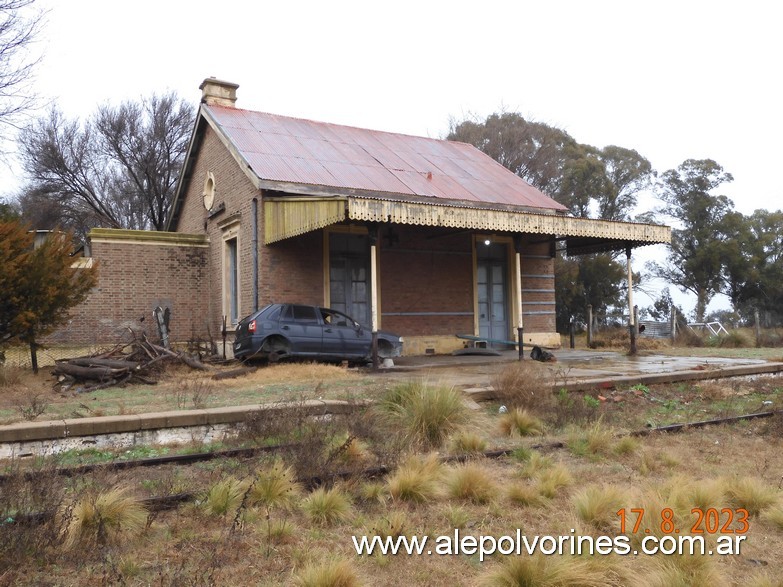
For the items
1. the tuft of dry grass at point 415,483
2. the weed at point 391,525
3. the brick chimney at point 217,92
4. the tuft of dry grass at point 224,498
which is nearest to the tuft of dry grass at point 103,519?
the tuft of dry grass at point 224,498

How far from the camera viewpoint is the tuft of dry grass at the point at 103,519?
4758mm

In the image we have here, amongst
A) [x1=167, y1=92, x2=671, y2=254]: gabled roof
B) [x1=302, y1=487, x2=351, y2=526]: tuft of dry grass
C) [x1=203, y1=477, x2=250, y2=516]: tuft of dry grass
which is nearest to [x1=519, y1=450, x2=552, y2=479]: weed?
[x1=302, y1=487, x2=351, y2=526]: tuft of dry grass

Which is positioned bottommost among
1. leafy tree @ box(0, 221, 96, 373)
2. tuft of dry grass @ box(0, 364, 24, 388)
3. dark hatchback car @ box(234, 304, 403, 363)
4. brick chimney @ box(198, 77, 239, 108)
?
tuft of dry grass @ box(0, 364, 24, 388)

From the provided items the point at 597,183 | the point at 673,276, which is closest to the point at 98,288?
the point at 597,183

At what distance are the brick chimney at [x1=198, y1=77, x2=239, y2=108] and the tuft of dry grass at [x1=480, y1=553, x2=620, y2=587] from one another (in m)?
19.1

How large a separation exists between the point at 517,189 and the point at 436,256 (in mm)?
4036

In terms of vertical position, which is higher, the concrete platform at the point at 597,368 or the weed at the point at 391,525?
the concrete platform at the point at 597,368

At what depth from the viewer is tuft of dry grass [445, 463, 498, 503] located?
19.6ft

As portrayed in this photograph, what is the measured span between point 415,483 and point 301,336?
8725 millimetres

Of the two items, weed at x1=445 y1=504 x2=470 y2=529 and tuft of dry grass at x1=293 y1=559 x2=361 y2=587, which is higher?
tuft of dry grass at x1=293 y1=559 x2=361 y2=587

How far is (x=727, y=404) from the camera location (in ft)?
36.6

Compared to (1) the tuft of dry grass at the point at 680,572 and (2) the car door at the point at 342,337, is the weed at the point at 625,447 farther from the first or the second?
(2) the car door at the point at 342,337

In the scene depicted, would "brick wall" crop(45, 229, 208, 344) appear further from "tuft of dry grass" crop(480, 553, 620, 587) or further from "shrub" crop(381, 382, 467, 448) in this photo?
"tuft of dry grass" crop(480, 553, 620, 587)

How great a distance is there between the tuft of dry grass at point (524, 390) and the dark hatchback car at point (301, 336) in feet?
16.7
